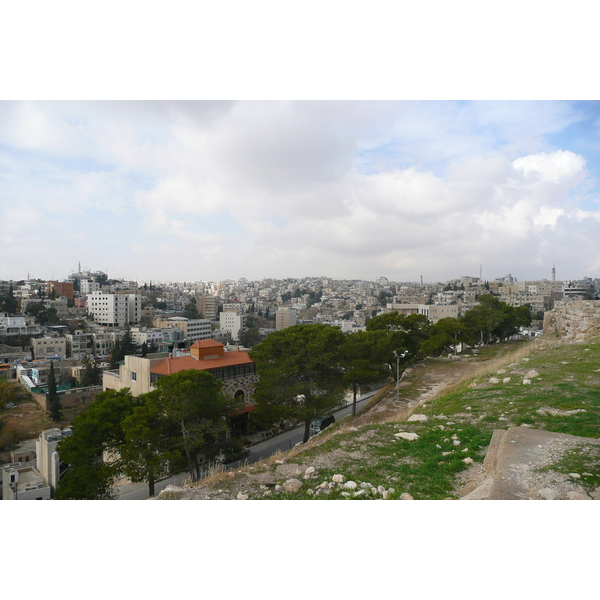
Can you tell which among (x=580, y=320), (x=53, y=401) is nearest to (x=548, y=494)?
(x=580, y=320)

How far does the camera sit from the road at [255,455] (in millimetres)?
6398

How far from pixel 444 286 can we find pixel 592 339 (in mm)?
33440

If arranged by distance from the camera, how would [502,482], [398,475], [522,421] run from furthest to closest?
1. [522,421]
2. [398,475]
3. [502,482]

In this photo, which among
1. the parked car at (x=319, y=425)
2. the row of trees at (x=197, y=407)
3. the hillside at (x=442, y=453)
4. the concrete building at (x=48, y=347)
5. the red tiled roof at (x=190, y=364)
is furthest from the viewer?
the concrete building at (x=48, y=347)

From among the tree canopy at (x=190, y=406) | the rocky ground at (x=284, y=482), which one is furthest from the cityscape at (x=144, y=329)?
the rocky ground at (x=284, y=482)

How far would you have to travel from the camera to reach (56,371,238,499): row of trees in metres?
5.04

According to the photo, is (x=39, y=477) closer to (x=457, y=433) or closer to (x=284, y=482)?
(x=284, y=482)

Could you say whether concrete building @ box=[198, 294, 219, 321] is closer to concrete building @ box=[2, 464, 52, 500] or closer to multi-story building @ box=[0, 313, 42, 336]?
multi-story building @ box=[0, 313, 42, 336]

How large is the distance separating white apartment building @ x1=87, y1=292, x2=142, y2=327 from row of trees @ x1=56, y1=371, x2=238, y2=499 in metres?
23.7

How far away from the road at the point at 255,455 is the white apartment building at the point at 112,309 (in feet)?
71.9

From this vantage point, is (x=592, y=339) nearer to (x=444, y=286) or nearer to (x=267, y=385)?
(x=267, y=385)

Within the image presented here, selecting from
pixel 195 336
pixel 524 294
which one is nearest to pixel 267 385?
pixel 195 336

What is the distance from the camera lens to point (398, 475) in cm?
207

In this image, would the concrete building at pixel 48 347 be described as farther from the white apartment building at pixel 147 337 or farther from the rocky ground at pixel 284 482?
the rocky ground at pixel 284 482
